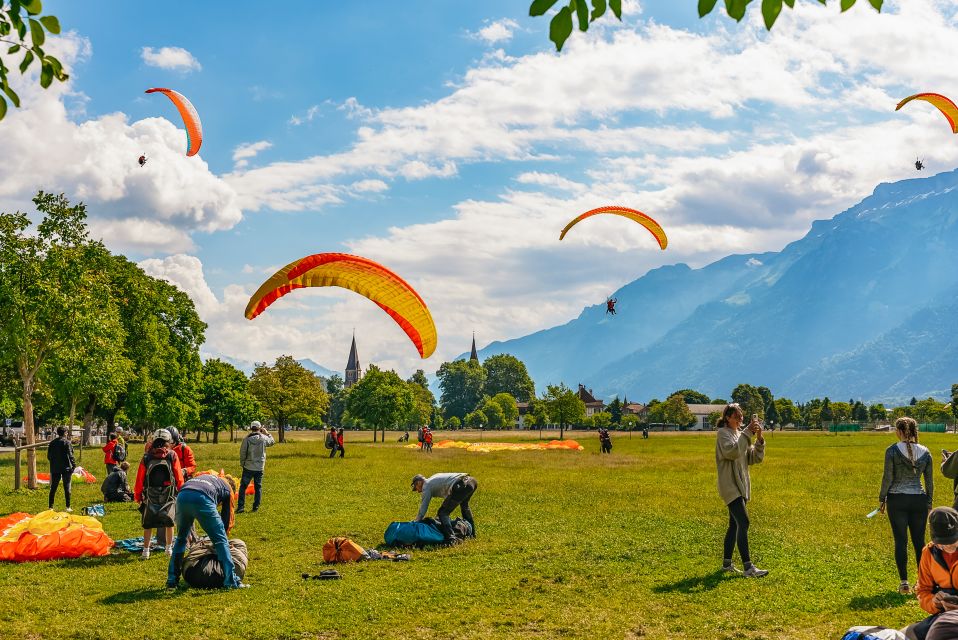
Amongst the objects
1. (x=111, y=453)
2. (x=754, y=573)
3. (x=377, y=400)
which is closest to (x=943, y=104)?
(x=754, y=573)

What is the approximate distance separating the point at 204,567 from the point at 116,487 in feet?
41.0

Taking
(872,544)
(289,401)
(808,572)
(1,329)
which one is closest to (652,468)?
(872,544)

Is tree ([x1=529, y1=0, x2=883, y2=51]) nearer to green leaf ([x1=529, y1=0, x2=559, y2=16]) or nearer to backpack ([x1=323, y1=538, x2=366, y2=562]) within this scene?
green leaf ([x1=529, y1=0, x2=559, y2=16])

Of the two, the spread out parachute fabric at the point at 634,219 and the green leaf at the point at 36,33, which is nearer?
the green leaf at the point at 36,33

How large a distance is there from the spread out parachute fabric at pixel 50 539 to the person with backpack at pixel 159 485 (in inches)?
41.0

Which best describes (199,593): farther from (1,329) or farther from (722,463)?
(1,329)

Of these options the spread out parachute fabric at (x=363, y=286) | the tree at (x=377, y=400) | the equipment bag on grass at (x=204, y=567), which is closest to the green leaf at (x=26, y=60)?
the equipment bag on grass at (x=204, y=567)

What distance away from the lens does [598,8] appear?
19.1 feet

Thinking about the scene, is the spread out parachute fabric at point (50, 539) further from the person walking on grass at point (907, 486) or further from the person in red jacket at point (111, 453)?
the person walking on grass at point (907, 486)

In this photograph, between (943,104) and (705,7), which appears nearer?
(705,7)

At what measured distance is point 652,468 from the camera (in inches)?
1475

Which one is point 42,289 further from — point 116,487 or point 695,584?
point 695,584

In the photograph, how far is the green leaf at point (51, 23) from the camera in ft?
20.7

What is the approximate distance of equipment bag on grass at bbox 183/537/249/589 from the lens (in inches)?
485
